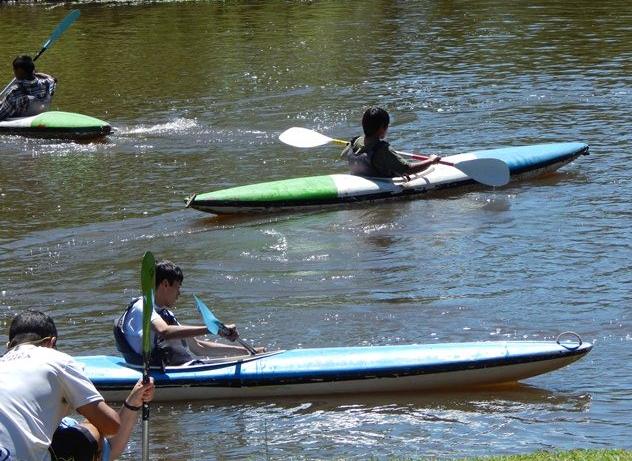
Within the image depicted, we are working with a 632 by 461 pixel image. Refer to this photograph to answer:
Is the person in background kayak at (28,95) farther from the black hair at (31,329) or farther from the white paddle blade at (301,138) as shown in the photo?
the black hair at (31,329)

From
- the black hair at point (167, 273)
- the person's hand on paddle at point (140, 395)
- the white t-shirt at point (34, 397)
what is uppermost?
the white t-shirt at point (34, 397)

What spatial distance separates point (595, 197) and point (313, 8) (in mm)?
16233

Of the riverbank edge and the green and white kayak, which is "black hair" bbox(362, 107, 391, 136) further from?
the riverbank edge

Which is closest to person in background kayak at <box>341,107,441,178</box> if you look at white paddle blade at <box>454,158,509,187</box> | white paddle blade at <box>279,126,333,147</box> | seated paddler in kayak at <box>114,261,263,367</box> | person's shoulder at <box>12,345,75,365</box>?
white paddle blade at <box>454,158,509,187</box>

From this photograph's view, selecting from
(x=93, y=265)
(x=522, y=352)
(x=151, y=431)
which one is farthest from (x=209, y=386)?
(x=93, y=265)

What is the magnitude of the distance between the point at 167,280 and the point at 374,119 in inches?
188

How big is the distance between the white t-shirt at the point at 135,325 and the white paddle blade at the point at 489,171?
5.38 meters

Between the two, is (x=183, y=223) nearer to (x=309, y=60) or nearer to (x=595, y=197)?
(x=595, y=197)

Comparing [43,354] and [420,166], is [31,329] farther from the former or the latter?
[420,166]

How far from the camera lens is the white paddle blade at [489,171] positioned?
37.1 ft

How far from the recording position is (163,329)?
6.57 meters

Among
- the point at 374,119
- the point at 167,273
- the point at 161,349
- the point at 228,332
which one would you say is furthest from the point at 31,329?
the point at 374,119

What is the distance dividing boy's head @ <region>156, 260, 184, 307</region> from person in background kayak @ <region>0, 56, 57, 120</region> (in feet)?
28.6

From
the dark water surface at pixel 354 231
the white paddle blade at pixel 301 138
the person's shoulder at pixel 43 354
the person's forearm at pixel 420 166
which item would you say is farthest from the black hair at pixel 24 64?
the person's shoulder at pixel 43 354
